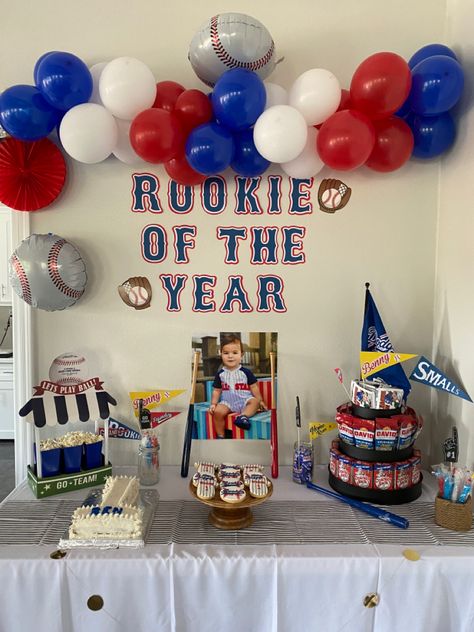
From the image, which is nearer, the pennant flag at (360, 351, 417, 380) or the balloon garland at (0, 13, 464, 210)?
the balloon garland at (0, 13, 464, 210)

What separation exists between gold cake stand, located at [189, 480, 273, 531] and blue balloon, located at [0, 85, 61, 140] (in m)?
1.22

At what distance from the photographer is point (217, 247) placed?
1.79m

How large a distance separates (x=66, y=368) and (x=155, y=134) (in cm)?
93

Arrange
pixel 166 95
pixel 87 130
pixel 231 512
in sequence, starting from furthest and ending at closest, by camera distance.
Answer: pixel 166 95
pixel 87 130
pixel 231 512

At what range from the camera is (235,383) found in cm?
182

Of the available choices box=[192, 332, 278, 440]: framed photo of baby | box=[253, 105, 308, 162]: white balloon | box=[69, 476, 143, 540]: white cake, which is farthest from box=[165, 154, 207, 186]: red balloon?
box=[69, 476, 143, 540]: white cake

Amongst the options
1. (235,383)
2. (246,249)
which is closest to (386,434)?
(235,383)

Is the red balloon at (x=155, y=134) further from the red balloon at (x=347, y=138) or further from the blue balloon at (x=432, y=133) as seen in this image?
the blue balloon at (x=432, y=133)

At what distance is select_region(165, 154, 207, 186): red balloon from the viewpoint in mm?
1600

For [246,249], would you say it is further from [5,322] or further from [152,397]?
[5,322]

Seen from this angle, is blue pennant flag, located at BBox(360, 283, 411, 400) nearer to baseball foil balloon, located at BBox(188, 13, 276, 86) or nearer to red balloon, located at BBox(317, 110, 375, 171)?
red balloon, located at BBox(317, 110, 375, 171)

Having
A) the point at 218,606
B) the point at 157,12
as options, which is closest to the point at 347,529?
the point at 218,606

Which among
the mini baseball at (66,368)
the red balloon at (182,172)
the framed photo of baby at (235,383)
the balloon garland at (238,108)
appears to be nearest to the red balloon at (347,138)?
the balloon garland at (238,108)

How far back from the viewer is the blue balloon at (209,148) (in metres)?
1.47
